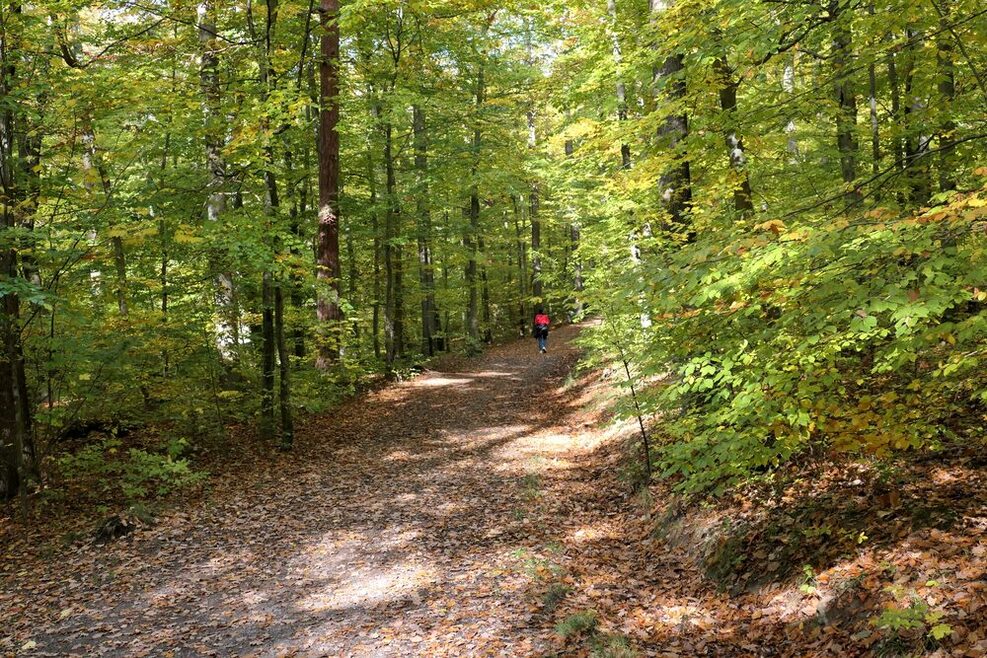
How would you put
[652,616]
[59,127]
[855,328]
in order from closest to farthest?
[855,328]
[652,616]
[59,127]

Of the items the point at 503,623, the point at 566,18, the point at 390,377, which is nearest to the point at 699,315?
the point at 503,623

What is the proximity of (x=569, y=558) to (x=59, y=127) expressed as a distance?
31.0 feet

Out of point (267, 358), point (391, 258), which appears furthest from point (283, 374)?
point (391, 258)

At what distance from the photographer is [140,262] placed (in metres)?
10.0

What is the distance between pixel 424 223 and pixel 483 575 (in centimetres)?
1469

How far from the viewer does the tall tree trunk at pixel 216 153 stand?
32.6 ft

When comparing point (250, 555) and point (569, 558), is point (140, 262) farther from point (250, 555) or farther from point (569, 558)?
point (569, 558)

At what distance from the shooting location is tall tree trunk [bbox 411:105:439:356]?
61.6 feet

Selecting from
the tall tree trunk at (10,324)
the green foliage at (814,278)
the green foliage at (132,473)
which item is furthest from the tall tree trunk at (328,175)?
the green foliage at (814,278)

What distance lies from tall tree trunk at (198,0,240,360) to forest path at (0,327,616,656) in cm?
251

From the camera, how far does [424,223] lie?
1969cm

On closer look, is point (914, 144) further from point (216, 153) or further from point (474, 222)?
point (474, 222)

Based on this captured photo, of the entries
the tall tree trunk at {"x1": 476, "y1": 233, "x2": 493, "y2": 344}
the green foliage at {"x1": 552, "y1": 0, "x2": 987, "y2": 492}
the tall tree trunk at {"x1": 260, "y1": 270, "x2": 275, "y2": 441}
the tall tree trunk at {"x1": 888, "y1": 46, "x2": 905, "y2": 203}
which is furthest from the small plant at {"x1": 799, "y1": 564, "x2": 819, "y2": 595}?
the tall tree trunk at {"x1": 476, "y1": 233, "x2": 493, "y2": 344}

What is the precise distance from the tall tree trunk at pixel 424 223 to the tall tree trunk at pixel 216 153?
6.19 meters
